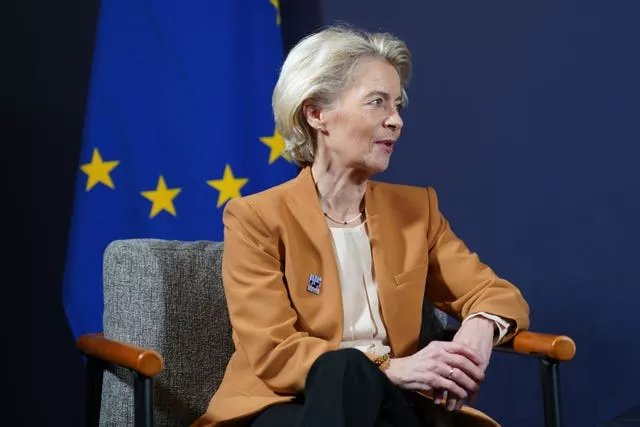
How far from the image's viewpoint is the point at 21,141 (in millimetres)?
2543

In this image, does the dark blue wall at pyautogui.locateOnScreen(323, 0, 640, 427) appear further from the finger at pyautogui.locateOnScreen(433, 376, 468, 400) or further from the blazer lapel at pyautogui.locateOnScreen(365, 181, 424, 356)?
the finger at pyautogui.locateOnScreen(433, 376, 468, 400)

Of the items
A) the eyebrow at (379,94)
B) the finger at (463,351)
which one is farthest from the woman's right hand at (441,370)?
the eyebrow at (379,94)

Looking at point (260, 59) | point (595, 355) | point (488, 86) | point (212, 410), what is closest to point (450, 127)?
point (488, 86)

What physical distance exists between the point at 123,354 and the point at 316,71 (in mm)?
726

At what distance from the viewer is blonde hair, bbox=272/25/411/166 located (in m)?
1.94

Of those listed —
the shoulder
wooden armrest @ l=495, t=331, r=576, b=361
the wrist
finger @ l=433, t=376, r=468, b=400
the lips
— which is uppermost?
the lips

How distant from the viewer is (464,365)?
1679 millimetres

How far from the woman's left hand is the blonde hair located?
527mm

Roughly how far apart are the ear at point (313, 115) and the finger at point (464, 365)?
0.60 metres

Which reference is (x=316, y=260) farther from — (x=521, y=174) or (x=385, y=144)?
(x=521, y=174)

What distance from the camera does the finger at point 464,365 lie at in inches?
65.7

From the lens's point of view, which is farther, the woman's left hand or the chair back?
the chair back

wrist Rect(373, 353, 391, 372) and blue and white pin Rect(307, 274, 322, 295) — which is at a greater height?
blue and white pin Rect(307, 274, 322, 295)

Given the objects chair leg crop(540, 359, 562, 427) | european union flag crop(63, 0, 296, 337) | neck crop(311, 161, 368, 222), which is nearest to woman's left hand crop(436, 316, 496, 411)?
chair leg crop(540, 359, 562, 427)
